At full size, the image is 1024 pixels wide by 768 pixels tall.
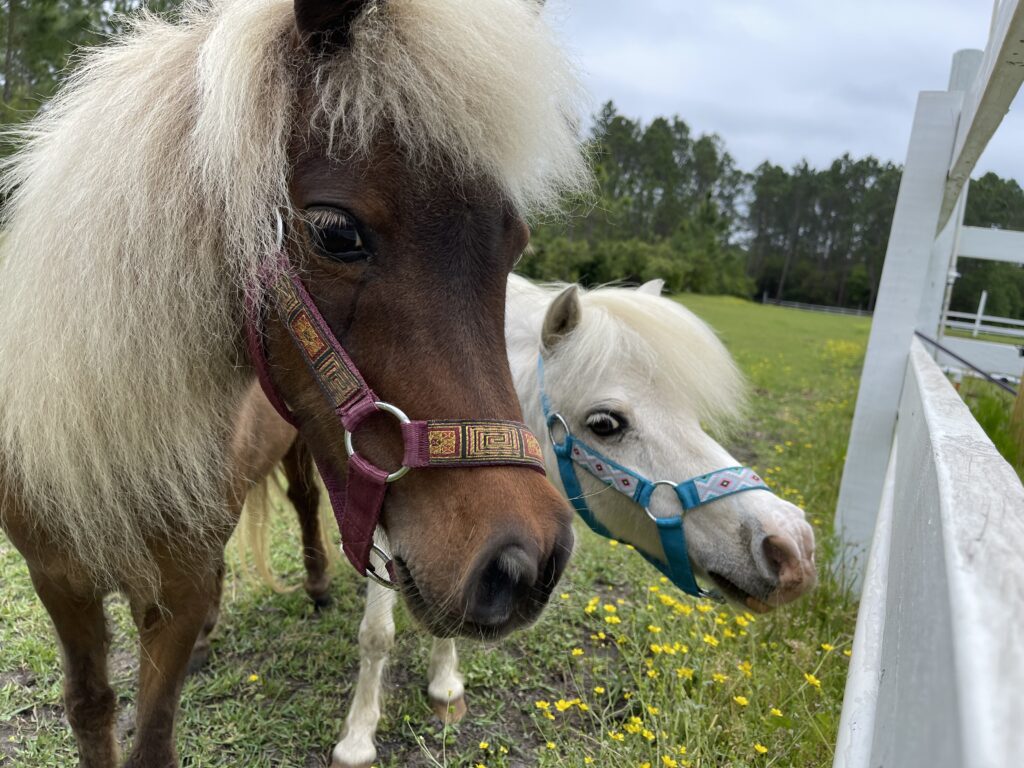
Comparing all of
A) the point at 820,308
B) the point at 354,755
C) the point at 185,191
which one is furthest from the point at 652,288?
the point at 820,308

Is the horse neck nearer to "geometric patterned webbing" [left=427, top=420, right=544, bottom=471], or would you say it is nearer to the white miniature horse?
the white miniature horse

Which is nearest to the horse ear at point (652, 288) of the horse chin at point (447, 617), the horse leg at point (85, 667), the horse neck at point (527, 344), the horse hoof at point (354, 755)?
the horse neck at point (527, 344)

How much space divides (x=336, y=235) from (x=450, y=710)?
2.03 meters

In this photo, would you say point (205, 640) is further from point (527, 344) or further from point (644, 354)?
point (644, 354)

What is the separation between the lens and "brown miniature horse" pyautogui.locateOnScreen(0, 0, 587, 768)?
4.00 ft

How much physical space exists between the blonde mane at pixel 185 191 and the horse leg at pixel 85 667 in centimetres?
36

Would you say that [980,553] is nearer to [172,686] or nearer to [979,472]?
[979,472]

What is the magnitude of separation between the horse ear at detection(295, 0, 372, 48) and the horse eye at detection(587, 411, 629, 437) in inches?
54.3

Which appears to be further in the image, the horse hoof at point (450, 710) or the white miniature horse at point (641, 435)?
the horse hoof at point (450, 710)

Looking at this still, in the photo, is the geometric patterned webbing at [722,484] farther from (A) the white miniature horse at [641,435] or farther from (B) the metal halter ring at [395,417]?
(B) the metal halter ring at [395,417]

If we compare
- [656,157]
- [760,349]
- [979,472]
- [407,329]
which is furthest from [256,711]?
[656,157]

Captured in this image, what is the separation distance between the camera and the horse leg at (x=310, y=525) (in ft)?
10.9

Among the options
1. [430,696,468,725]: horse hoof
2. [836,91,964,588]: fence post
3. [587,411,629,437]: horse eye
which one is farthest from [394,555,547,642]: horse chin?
[836,91,964,588]: fence post

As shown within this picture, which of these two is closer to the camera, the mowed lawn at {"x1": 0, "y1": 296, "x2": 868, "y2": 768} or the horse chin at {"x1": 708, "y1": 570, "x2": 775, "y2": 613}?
the horse chin at {"x1": 708, "y1": 570, "x2": 775, "y2": 613}
